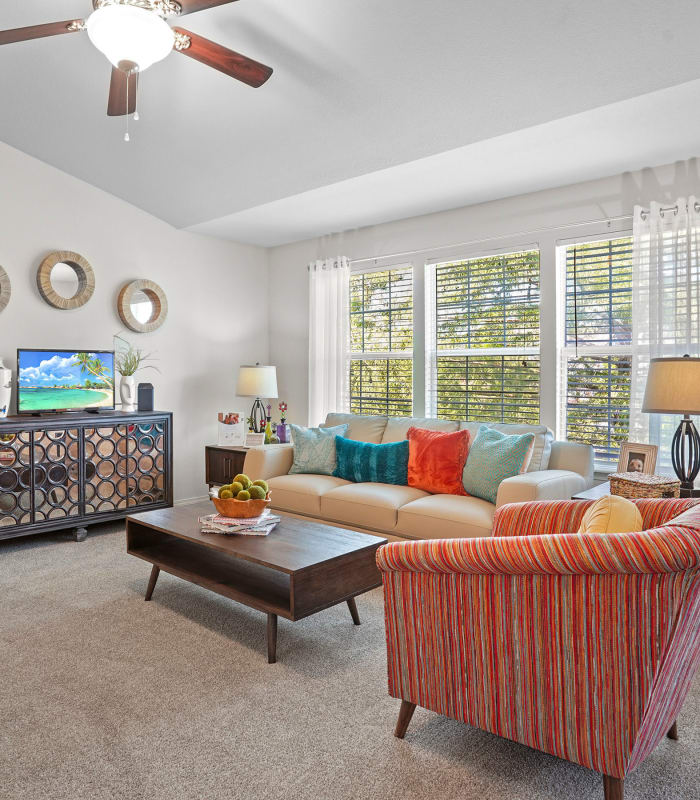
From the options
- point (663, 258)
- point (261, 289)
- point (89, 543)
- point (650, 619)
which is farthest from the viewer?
point (261, 289)

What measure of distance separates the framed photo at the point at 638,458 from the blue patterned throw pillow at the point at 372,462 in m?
1.29

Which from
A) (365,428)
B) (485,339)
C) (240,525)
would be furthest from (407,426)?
(240,525)

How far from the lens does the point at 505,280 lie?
14.2 ft

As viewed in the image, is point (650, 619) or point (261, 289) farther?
point (261, 289)

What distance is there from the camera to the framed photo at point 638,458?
3.29 m

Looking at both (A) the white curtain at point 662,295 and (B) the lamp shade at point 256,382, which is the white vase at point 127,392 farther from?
(A) the white curtain at point 662,295

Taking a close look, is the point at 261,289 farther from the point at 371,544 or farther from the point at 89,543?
the point at 371,544

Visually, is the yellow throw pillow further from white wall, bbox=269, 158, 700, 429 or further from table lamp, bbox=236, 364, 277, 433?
table lamp, bbox=236, 364, 277, 433

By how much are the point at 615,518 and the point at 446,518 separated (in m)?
1.64

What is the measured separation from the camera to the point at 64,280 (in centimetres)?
464

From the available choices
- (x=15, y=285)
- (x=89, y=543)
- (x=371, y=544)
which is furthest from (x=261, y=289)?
(x=371, y=544)

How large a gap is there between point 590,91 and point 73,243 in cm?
369

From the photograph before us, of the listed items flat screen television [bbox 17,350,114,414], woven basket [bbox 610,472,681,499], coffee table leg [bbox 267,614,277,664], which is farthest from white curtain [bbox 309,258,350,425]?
coffee table leg [bbox 267,614,277,664]

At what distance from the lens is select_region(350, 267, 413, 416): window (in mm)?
4977
